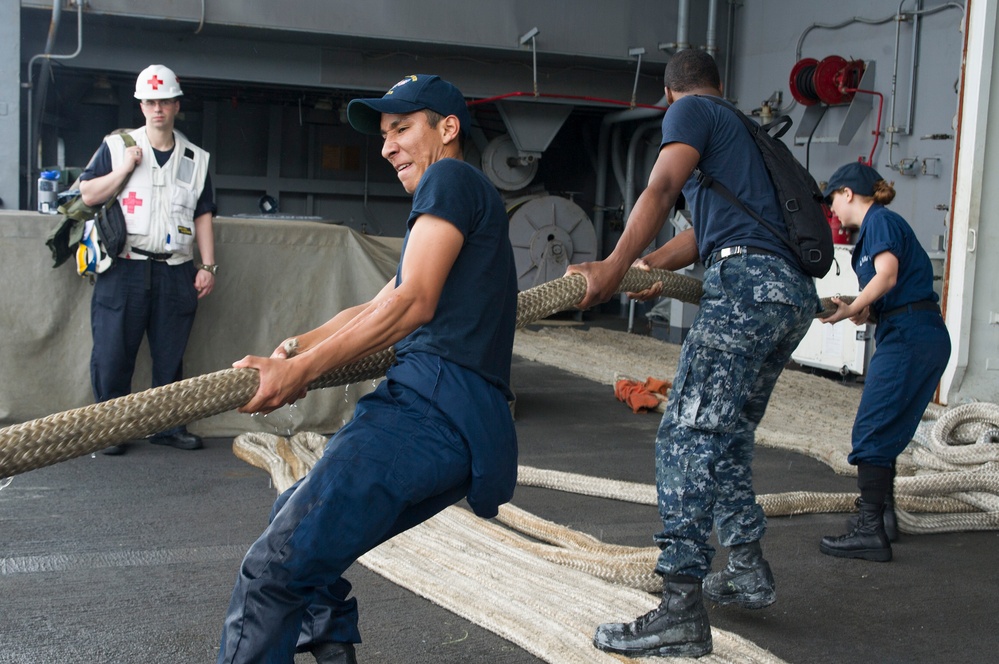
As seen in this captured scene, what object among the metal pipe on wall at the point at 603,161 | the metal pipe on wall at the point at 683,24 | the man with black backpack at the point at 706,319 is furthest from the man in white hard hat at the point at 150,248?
the metal pipe on wall at the point at 603,161

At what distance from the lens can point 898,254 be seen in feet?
12.4

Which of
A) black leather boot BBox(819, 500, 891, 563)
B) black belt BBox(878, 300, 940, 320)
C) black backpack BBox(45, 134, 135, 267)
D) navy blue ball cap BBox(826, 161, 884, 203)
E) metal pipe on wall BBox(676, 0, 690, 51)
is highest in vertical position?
metal pipe on wall BBox(676, 0, 690, 51)

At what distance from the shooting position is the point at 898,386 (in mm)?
3770

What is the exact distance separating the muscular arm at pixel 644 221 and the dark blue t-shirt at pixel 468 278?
55cm

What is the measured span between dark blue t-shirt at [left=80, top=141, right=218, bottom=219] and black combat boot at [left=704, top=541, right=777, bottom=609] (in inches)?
132

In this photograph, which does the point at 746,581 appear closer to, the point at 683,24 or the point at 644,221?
the point at 644,221

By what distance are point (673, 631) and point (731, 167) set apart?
1.33m

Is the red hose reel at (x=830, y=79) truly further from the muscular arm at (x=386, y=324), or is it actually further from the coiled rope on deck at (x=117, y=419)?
the coiled rope on deck at (x=117, y=419)

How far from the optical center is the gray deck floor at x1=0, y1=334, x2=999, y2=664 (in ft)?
9.32

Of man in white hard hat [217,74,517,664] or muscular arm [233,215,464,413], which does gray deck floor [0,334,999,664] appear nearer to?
man in white hard hat [217,74,517,664]

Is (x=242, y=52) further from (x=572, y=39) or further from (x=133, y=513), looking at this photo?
(x=133, y=513)

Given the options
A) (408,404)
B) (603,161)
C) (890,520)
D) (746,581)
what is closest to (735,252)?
(746,581)

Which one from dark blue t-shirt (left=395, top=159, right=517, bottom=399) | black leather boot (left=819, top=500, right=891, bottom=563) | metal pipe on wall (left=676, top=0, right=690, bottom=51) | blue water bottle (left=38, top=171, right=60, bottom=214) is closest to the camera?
dark blue t-shirt (left=395, top=159, right=517, bottom=399)

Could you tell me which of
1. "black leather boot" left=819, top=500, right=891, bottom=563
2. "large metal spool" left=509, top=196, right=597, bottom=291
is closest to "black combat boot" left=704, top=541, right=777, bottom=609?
"black leather boot" left=819, top=500, right=891, bottom=563
